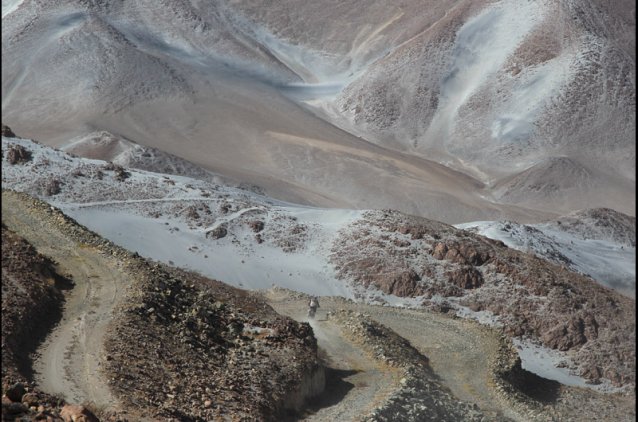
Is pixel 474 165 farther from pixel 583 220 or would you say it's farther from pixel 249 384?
pixel 249 384

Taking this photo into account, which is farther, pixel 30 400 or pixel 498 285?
pixel 498 285

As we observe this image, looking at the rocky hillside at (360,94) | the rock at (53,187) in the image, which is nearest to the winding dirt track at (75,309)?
the rock at (53,187)

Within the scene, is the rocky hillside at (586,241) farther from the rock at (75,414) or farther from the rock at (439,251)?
the rock at (75,414)

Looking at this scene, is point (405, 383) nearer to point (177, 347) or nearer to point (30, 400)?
point (177, 347)

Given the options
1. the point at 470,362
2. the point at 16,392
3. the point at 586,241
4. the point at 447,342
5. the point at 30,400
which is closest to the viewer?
the point at 30,400

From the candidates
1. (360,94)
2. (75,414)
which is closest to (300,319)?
(75,414)

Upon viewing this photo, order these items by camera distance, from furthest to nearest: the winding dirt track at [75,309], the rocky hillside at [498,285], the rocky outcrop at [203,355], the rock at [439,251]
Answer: the rock at [439,251] < the rocky hillside at [498,285] < the rocky outcrop at [203,355] < the winding dirt track at [75,309]
